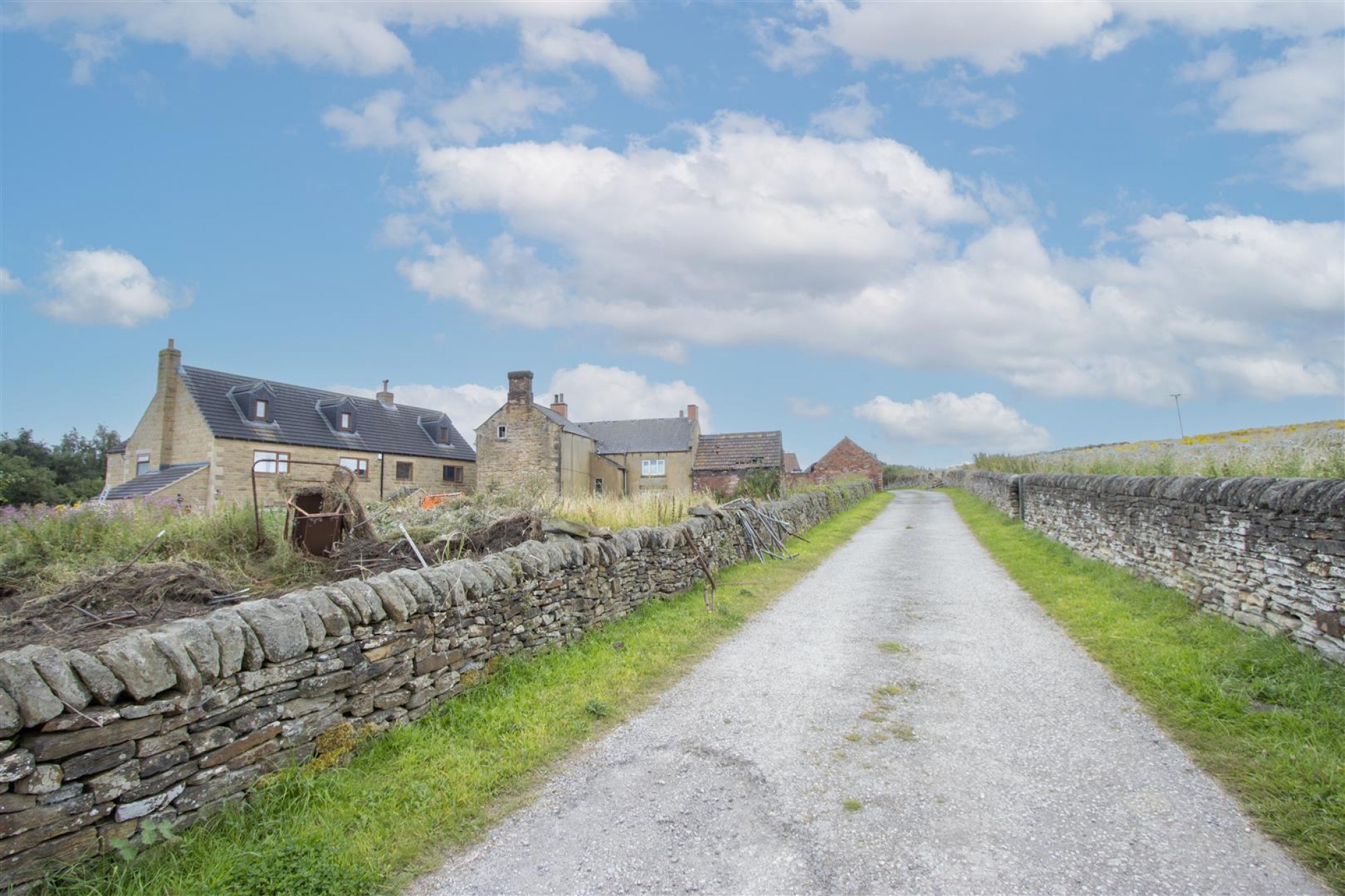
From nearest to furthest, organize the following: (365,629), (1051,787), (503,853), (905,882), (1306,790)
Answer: (905,882)
(503,853)
(1306,790)
(1051,787)
(365,629)

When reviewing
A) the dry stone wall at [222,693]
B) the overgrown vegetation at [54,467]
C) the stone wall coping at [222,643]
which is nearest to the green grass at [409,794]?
the dry stone wall at [222,693]

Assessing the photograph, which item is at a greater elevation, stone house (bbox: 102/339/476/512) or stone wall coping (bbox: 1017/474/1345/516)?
stone house (bbox: 102/339/476/512)

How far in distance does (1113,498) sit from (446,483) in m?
38.1

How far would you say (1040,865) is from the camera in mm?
3568

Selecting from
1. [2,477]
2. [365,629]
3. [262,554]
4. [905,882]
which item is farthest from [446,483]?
[905,882]

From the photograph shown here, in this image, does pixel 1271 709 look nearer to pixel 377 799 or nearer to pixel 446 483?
pixel 377 799

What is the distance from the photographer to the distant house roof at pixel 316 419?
32.7 meters

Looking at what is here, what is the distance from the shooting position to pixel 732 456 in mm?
45062

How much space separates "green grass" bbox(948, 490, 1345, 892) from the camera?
155 inches

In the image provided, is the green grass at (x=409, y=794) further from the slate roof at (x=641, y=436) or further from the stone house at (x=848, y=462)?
the stone house at (x=848, y=462)

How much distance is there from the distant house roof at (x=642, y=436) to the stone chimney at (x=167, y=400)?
21863 mm

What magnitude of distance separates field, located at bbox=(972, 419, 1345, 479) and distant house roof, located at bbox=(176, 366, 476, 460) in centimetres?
3275

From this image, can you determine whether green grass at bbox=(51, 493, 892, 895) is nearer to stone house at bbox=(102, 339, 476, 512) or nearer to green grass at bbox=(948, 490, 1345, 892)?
green grass at bbox=(948, 490, 1345, 892)

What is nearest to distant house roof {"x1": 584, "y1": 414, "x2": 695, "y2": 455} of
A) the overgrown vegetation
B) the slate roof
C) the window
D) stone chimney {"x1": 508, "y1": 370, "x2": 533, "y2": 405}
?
the slate roof
